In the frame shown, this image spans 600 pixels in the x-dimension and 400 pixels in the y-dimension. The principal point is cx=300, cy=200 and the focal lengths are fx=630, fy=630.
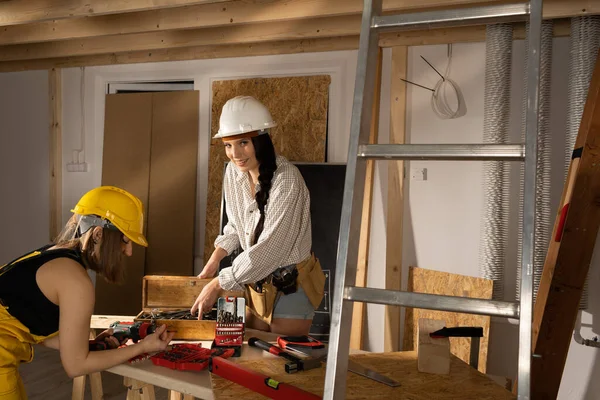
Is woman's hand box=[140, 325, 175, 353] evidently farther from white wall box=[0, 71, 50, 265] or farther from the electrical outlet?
white wall box=[0, 71, 50, 265]

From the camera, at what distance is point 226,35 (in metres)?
5.21

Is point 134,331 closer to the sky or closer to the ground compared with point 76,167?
closer to the ground

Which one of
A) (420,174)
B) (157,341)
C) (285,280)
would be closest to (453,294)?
(420,174)

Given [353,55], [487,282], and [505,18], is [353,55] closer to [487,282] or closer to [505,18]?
[487,282]

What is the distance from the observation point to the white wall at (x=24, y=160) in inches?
265

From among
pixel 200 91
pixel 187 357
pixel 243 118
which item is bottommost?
pixel 187 357

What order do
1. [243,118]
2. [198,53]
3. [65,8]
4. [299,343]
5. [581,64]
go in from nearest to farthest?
1. [299,343]
2. [243,118]
3. [581,64]
4. [65,8]
5. [198,53]

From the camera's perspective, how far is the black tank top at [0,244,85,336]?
229cm

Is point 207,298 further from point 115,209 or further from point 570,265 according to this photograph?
point 570,265

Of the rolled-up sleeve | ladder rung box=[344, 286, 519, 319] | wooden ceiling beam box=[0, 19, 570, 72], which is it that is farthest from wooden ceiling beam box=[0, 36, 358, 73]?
ladder rung box=[344, 286, 519, 319]

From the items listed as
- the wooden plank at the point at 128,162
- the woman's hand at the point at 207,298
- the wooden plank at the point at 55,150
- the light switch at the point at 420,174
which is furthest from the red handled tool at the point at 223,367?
the wooden plank at the point at 55,150

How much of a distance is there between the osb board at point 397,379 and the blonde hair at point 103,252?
567 mm

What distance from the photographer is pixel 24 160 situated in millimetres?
6820

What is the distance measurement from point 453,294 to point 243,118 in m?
2.41
